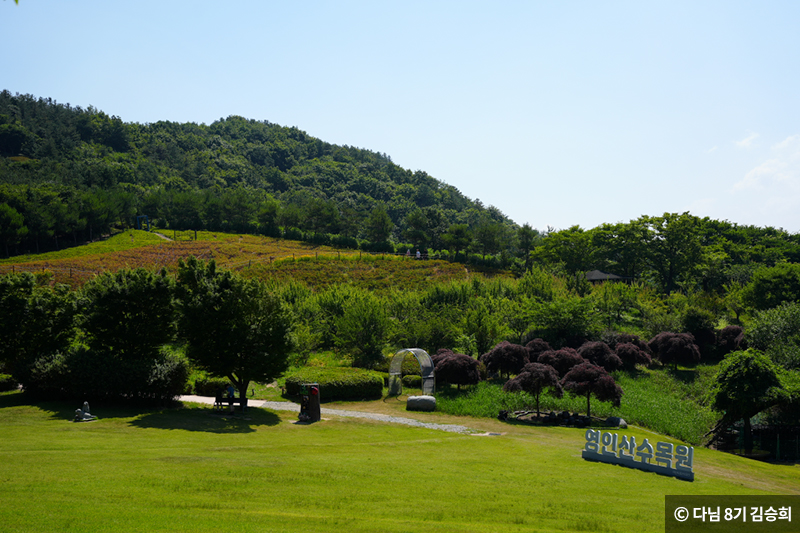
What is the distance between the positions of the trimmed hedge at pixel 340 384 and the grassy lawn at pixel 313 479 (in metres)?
6.91

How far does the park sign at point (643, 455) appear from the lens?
14.1m

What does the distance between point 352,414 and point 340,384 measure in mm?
3898

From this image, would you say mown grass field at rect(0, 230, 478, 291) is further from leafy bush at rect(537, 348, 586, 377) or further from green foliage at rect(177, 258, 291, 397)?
green foliage at rect(177, 258, 291, 397)

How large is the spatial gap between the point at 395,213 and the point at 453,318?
11606 cm

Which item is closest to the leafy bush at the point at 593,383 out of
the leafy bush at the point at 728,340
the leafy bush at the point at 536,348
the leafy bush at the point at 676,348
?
the leafy bush at the point at 536,348

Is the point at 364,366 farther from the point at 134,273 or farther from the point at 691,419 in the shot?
the point at 691,419

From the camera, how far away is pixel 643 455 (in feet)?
49.8

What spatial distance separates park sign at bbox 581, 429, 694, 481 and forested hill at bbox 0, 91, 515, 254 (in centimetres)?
7001

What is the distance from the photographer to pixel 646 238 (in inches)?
2643

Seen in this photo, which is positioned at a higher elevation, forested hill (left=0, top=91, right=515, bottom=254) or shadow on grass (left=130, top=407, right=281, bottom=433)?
forested hill (left=0, top=91, right=515, bottom=254)

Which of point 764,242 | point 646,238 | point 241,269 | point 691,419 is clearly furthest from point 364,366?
point 764,242

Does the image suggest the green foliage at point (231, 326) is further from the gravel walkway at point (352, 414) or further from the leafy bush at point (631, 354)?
the leafy bush at point (631, 354)

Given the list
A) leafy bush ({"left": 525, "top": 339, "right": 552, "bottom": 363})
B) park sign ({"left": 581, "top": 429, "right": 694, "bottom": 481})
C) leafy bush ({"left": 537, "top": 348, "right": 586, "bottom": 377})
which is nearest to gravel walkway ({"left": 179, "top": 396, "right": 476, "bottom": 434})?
park sign ({"left": 581, "top": 429, "right": 694, "bottom": 481})

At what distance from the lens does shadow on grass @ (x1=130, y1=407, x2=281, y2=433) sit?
18969mm
